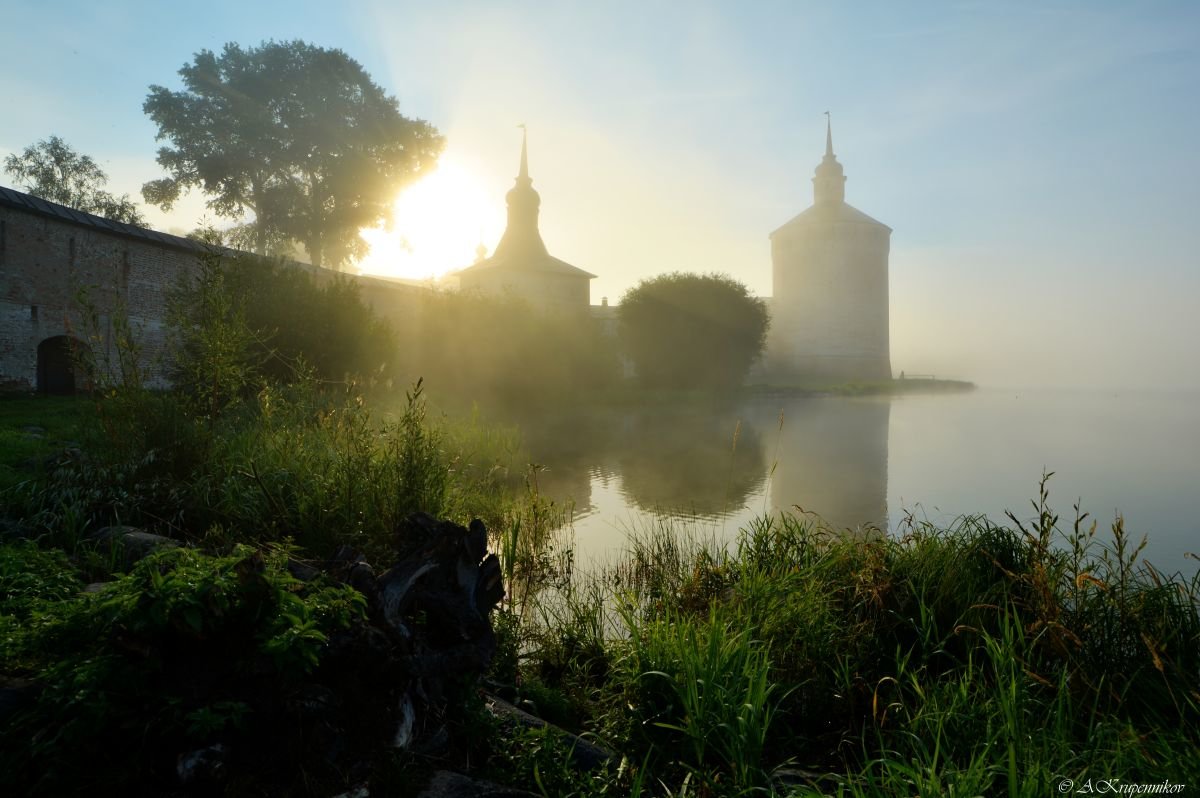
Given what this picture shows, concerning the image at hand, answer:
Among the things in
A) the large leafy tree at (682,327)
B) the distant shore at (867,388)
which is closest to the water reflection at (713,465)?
the large leafy tree at (682,327)

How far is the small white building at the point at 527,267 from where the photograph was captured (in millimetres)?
41938

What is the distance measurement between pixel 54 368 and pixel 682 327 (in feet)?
76.7

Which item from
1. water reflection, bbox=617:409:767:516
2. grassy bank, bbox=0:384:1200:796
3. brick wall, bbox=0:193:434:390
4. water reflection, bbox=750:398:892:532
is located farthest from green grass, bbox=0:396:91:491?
water reflection, bbox=750:398:892:532

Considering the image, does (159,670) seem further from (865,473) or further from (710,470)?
(865,473)

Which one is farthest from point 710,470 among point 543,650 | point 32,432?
point 32,432

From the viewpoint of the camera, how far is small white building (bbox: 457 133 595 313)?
41.9 meters

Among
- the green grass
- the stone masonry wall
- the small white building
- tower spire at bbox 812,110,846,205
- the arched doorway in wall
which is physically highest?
tower spire at bbox 812,110,846,205

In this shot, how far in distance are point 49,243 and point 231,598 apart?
55.3ft

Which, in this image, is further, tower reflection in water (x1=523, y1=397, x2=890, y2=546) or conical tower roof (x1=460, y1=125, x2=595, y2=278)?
conical tower roof (x1=460, y1=125, x2=595, y2=278)

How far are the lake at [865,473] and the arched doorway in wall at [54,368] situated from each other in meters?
10.3

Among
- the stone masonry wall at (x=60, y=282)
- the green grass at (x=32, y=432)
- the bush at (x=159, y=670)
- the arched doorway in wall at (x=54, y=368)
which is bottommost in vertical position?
the bush at (x=159, y=670)

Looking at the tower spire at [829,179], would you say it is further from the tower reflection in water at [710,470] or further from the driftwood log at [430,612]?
the driftwood log at [430,612]

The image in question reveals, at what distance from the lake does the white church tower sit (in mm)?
28473

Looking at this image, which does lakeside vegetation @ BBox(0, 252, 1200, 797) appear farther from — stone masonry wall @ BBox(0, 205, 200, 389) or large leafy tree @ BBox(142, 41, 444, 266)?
large leafy tree @ BBox(142, 41, 444, 266)
